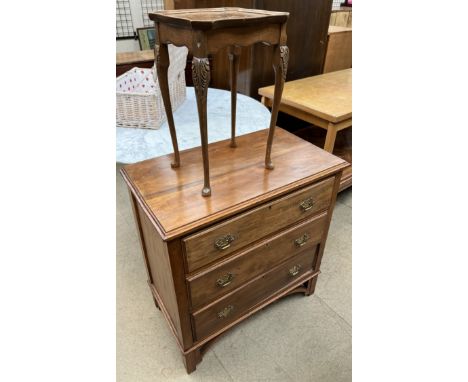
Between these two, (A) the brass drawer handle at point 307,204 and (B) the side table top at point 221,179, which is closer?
(B) the side table top at point 221,179

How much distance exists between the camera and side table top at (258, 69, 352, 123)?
1910 millimetres

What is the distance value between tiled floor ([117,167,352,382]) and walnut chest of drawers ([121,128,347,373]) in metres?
0.15

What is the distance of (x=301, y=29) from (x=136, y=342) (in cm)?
239

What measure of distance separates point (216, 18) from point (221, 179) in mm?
521

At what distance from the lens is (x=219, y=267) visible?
42.2 inches

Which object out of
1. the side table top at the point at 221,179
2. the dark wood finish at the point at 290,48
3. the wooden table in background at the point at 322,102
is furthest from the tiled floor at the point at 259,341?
the dark wood finish at the point at 290,48

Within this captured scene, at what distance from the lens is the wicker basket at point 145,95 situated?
169 cm

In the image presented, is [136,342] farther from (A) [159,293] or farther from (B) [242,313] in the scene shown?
(B) [242,313]

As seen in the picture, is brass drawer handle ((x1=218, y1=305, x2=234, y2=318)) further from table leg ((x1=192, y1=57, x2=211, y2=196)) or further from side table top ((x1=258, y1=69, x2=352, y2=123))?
side table top ((x1=258, y1=69, x2=352, y2=123))

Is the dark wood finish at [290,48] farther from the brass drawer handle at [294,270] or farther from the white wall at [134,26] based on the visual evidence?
the brass drawer handle at [294,270]

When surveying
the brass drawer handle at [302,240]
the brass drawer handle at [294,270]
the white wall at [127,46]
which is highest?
the white wall at [127,46]

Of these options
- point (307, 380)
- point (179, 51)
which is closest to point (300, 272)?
point (307, 380)

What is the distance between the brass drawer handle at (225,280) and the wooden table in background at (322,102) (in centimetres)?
121

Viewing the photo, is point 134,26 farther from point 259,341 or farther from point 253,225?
point 259,341
